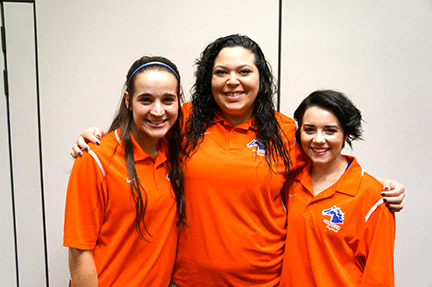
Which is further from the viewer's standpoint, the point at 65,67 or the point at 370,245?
the point at 65,67

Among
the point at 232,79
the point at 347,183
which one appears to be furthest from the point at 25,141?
the point at 347,183

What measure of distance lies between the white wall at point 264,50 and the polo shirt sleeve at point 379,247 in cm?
71

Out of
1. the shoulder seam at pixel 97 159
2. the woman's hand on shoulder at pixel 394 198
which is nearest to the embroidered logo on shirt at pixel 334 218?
the woman's hand on shoulder at pixel 394 198

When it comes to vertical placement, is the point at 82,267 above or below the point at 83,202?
below

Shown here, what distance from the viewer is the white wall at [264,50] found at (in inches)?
60.4

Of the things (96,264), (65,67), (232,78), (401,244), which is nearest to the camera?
(96,264)

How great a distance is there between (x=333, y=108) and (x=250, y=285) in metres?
0.82

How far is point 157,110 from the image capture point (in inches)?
39.8

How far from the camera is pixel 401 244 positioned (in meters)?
1.75

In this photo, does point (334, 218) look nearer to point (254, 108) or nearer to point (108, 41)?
point (254, 108)

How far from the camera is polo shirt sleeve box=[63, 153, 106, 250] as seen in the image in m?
0.98

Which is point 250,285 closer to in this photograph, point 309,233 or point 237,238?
point 237,238

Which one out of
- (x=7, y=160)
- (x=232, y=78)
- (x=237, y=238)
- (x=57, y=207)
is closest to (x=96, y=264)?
(x=237, y=238)

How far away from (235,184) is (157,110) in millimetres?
429
